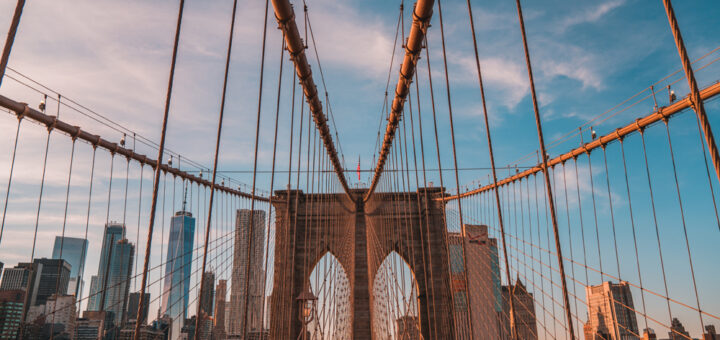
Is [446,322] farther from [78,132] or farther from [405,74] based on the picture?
[78,132]

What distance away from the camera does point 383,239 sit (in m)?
21.9

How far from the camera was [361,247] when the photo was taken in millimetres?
23234

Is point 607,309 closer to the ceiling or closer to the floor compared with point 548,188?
closer to the floor

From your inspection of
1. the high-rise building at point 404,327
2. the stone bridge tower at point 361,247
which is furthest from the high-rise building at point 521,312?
the stone bridge tower at point 361,247

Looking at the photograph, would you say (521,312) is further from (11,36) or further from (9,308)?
(9,308)

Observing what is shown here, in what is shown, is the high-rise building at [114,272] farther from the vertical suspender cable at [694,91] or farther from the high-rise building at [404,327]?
→ the vertical suspender cable at [694,91]

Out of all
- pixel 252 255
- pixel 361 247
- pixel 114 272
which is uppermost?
pixel 114 272

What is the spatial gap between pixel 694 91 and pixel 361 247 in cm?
2203

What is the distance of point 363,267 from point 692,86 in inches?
857

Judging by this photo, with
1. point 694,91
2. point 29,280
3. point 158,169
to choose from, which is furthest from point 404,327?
point 694,91

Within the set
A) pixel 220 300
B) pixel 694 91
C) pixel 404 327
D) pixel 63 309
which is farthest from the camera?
pixel 220 300

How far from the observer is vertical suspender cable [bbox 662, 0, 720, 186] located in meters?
1.69

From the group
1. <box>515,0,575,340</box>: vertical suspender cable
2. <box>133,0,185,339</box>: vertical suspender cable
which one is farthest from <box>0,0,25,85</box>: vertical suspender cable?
<box>515,0,575,340</box>: vertical suspender cable

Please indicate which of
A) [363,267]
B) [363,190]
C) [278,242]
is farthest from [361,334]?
[363,190]
